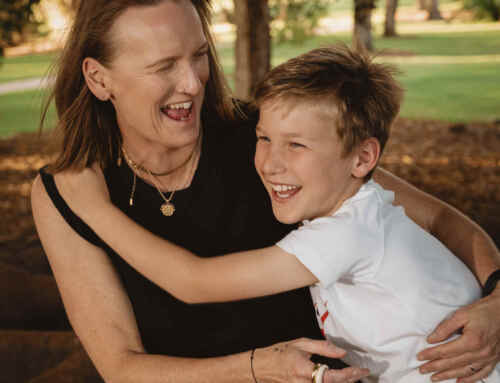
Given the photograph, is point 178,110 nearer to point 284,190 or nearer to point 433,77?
point 284,190

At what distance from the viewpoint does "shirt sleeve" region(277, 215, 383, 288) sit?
5.09 feet

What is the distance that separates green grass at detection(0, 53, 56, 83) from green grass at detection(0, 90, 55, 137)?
A: 2623 mm

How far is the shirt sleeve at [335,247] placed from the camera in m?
1.55

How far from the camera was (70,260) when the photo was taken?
5.79 feet

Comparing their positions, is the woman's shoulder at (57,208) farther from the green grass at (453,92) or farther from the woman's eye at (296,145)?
the green grass at (453,92)

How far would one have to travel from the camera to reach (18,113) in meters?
13.2

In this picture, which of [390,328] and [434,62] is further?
[434,62]

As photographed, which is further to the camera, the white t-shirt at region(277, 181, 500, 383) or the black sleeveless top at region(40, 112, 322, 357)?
the black sleeveless top at region(40, 112, 322, 357)

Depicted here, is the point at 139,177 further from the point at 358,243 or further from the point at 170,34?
the point at 358,243

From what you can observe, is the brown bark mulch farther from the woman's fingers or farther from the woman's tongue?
the woman's fingers

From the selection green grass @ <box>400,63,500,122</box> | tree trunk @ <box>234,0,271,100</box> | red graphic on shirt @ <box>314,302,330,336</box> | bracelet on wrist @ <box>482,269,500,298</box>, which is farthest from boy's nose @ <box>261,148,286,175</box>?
green grass @ <box>400,63,500,122</box>

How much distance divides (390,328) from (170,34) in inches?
44.4

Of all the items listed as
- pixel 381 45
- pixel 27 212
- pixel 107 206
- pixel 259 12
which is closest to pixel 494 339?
pixel 107 206

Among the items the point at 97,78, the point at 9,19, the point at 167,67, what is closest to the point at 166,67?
the point at 167,67
